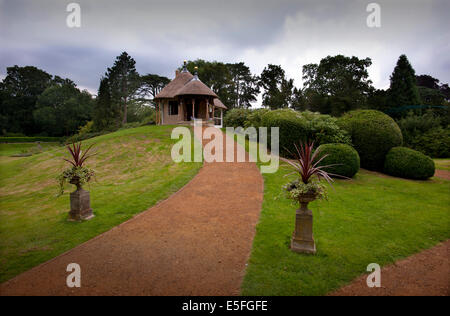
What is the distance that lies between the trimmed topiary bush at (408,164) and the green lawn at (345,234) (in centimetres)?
116

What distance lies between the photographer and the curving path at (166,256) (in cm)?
346

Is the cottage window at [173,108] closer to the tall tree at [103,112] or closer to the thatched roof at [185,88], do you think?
the thatched roof at [185,88]

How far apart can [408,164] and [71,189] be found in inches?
634

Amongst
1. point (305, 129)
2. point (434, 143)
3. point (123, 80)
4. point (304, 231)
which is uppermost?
point (123, 80)

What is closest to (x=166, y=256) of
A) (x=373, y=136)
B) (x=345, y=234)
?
(x=345, y=234)

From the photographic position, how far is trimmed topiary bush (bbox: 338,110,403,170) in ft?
35.0

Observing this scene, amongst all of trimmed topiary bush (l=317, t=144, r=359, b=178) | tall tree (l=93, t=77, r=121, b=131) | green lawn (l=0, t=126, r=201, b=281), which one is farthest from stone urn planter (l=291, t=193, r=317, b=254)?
tall tree (l=93, t=77, r=121, b=131)

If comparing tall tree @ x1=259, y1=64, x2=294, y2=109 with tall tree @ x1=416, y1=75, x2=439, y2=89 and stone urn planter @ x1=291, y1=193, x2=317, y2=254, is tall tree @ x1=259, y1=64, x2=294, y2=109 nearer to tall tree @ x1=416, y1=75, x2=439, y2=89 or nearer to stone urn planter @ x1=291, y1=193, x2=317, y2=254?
stone urn planter @ x1=291, y1=193, x2=317, y2=254

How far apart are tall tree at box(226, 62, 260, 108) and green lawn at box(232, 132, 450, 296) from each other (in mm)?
41818

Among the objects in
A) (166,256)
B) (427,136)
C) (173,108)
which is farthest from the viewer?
(173,108)

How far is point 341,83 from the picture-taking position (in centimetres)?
3797

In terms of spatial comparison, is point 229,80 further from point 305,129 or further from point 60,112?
point 60,112
